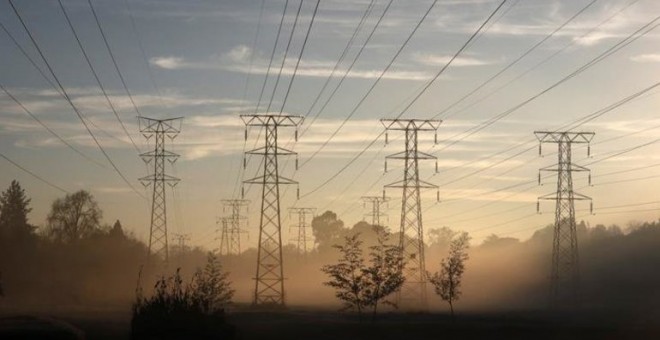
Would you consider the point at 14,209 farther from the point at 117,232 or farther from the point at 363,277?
the point at 363,277

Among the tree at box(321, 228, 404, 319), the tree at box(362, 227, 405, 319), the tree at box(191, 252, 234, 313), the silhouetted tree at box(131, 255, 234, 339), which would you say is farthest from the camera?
the tree at box(362, 227, 405, 319)

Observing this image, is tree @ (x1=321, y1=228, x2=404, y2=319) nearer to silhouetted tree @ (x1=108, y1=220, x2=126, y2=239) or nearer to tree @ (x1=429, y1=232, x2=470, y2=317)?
tree @ (x1=429, y1=232, x2=470, y2=317)

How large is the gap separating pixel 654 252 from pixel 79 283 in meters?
99.0

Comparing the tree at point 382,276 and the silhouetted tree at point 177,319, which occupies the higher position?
the tree at point 382,276

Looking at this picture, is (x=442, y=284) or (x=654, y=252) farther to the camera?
(x=654, y=252)

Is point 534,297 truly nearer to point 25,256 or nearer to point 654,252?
point 654,252

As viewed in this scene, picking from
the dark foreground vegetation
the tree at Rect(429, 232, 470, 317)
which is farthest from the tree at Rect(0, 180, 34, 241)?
the tree at Rect(429, 232, 470, 317)

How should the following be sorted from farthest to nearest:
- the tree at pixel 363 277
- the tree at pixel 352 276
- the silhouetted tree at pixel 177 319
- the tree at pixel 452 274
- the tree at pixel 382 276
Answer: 1. the tree at pixel 452 274
2. the tree at pixel 382 276
3. the tree at pixel 363 277
4. the tree at pixel 352 276
5. the silhouetted tree at pixel 177 319

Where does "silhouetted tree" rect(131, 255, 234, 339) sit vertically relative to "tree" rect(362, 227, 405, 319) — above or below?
below

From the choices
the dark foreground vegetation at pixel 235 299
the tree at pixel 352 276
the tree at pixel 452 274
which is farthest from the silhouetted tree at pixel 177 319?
the tree at pixel 452 274

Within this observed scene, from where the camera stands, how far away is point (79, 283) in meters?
134

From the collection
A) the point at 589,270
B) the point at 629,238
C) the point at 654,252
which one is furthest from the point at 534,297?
the point at 629,238

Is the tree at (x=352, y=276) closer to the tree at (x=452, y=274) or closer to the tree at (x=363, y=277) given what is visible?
the tree at (x=363, y=277)

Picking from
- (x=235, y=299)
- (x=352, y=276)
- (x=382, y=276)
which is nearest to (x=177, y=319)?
(x=352, y=276)
